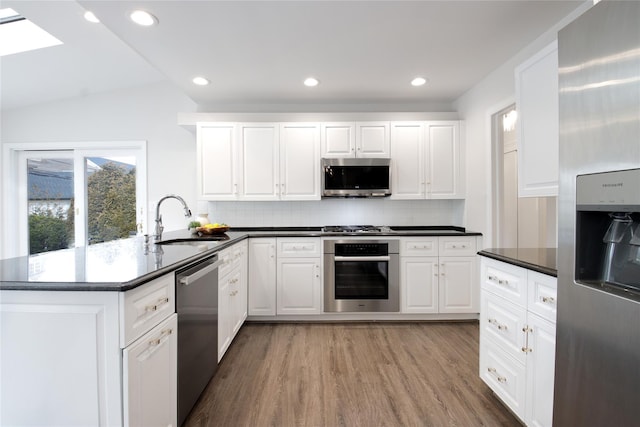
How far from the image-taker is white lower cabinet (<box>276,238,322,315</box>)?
3.21 metres

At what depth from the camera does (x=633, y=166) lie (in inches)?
35.8

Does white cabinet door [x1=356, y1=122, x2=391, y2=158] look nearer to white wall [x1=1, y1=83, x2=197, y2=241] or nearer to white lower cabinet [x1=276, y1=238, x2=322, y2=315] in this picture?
white lower cabinet [x1=276, y1=238, x2=322, y2=315]

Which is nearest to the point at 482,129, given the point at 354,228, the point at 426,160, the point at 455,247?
the point at 426,160

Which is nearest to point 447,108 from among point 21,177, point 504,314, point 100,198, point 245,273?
point 504,314

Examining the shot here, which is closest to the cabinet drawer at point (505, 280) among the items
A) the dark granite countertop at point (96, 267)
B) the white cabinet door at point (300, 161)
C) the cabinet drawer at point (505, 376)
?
the cabinet drawer at point (505, 376)

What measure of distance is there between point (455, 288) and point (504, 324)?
5.07 feet

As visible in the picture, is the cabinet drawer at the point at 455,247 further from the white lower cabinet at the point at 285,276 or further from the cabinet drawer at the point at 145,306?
the cabinet drawer at the point at 145,306

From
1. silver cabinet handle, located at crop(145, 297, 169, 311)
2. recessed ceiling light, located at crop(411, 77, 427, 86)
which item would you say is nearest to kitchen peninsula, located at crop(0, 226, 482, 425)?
silver cabinet handle, located at crop(145, 297, 169, 311)

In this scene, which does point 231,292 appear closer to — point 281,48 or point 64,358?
point 64,358

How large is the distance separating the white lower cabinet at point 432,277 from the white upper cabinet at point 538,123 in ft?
4.59

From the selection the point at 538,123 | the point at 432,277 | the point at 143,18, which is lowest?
the point at 432,277

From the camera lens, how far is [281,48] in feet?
8.05

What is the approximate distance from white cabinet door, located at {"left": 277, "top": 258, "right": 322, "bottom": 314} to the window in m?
2.08

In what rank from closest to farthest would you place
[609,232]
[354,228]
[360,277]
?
[609,232] < [360,277] < [354,228]
